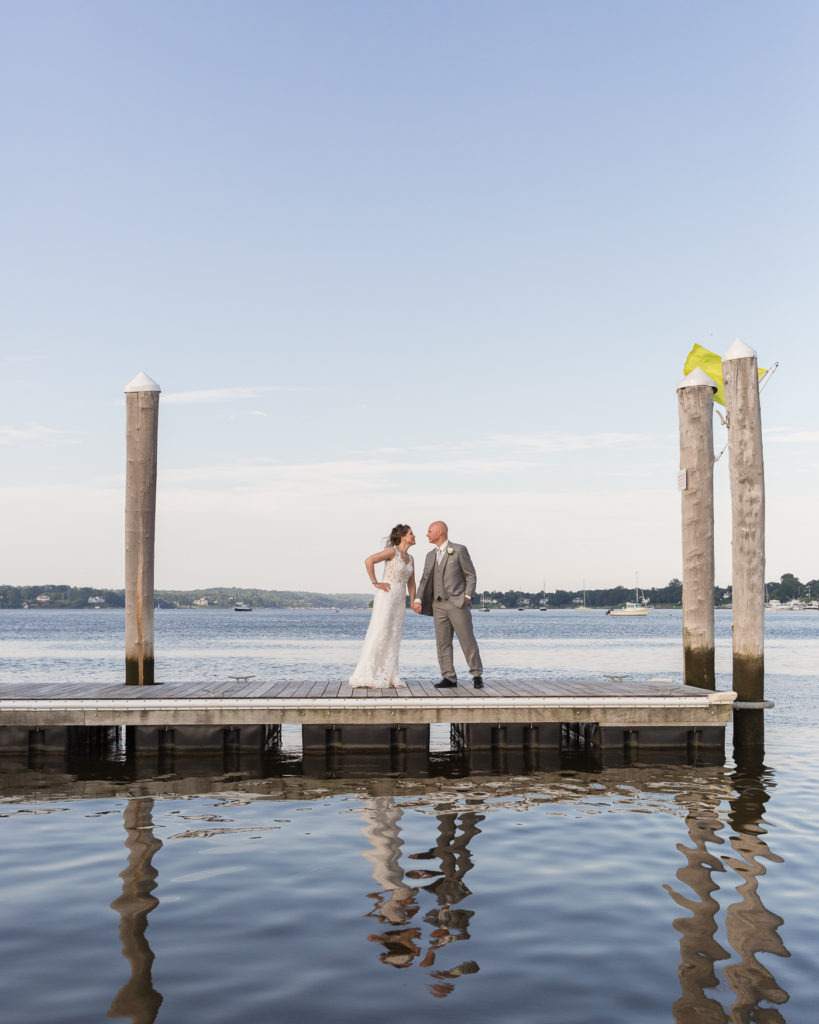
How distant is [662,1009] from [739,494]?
8.28 m

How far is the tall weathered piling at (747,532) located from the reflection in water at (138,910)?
7254 millimetres

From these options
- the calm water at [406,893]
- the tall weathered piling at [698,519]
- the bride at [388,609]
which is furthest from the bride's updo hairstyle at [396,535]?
the tall weathered piling at [698,519]

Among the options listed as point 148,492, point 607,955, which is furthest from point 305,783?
point 607,955

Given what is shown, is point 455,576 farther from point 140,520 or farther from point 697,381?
point 140,520

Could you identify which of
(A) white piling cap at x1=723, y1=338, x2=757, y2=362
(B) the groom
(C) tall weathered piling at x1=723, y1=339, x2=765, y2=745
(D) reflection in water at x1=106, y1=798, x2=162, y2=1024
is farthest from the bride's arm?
(A) white piling cap at x1=723, y1=338, x2=757, y2=362

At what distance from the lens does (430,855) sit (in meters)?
7.16

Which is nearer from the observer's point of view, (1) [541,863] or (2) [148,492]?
(1) [541,863]

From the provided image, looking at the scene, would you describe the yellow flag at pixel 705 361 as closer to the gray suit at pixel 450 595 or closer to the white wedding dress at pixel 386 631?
the gray suit at pixel 450 595

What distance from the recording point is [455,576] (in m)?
12.0

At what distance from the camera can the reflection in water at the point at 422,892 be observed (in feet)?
16.8

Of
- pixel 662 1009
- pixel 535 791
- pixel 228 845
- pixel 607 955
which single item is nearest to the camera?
pixel 662 1009

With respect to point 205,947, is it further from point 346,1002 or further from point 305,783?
point 305,783

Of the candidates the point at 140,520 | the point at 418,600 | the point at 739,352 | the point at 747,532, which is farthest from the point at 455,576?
the point at 739,352

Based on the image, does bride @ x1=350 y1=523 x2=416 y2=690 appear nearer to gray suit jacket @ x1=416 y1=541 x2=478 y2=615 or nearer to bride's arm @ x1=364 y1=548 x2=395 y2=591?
bride's arm @ x1=364 y1=548 x2=395 y2=591
